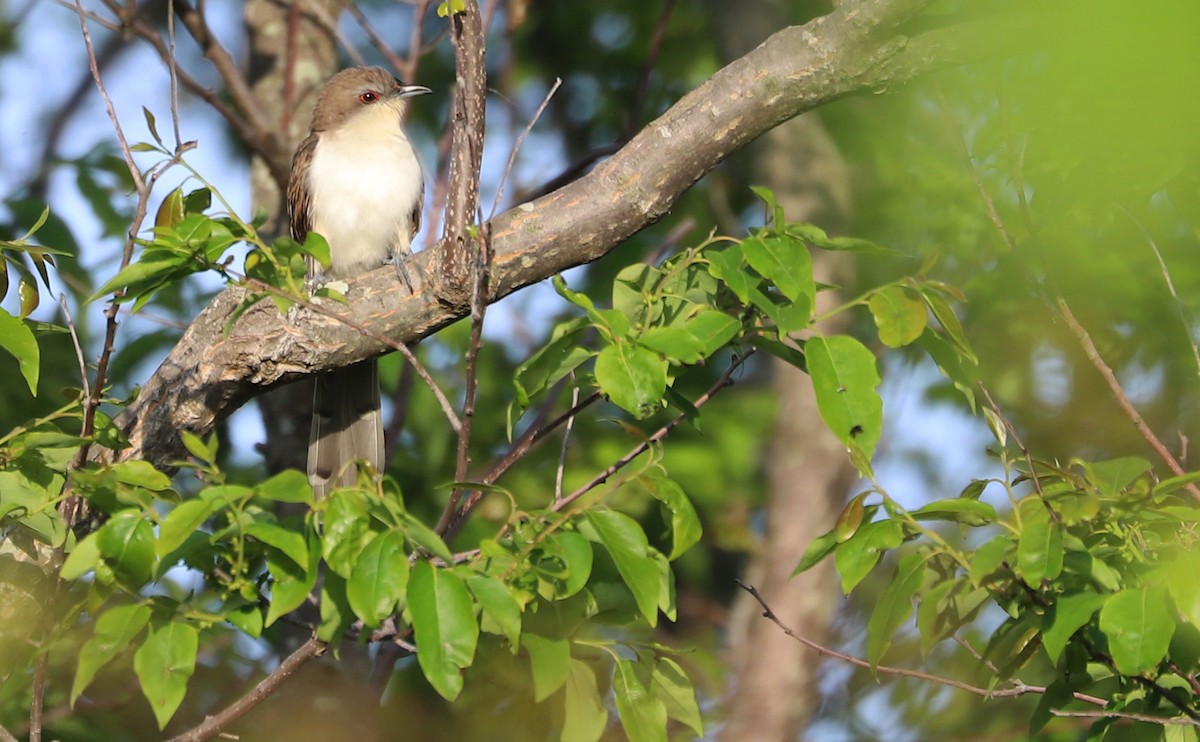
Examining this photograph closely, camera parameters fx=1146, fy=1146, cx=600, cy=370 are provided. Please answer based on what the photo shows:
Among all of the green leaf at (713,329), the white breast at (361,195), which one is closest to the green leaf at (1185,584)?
the green leaf at (713,329)

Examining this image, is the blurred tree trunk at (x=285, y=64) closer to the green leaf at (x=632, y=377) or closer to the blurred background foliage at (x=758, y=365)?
the blurred background foliage at (x=758, y=365)

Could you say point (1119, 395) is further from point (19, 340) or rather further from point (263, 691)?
point (19, 340)

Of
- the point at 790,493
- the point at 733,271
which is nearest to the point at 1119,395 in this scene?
the point at 733,271

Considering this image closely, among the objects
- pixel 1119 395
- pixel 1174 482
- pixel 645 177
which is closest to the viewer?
pixel 1174 482

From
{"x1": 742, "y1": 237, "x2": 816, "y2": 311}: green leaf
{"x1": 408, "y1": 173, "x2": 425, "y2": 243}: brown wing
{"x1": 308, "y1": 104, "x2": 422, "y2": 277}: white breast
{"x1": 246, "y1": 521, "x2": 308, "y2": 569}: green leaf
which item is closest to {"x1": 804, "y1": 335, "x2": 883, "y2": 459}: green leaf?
{"x1": 742, "y1": 237, "x2": 816, "y2": 311}: green leaf

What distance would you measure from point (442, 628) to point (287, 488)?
39cm

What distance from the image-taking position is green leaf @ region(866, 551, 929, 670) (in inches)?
96.8

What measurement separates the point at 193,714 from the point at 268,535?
133 inches

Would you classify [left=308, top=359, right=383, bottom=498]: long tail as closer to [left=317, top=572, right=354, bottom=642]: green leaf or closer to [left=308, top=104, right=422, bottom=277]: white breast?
[left=308, top=104, right=422, bottom=277]: white breast

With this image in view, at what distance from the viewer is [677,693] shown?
9.08 ft

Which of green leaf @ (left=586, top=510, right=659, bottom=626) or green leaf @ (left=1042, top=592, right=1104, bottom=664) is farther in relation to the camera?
green leaf @ (left=586, top=510, right=659, bottom=626)

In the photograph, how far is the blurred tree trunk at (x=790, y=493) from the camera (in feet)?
16.6

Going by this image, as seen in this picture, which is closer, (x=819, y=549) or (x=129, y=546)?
(x=129, y=546)

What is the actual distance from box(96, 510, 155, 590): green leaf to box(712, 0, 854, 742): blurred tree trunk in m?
3.08
